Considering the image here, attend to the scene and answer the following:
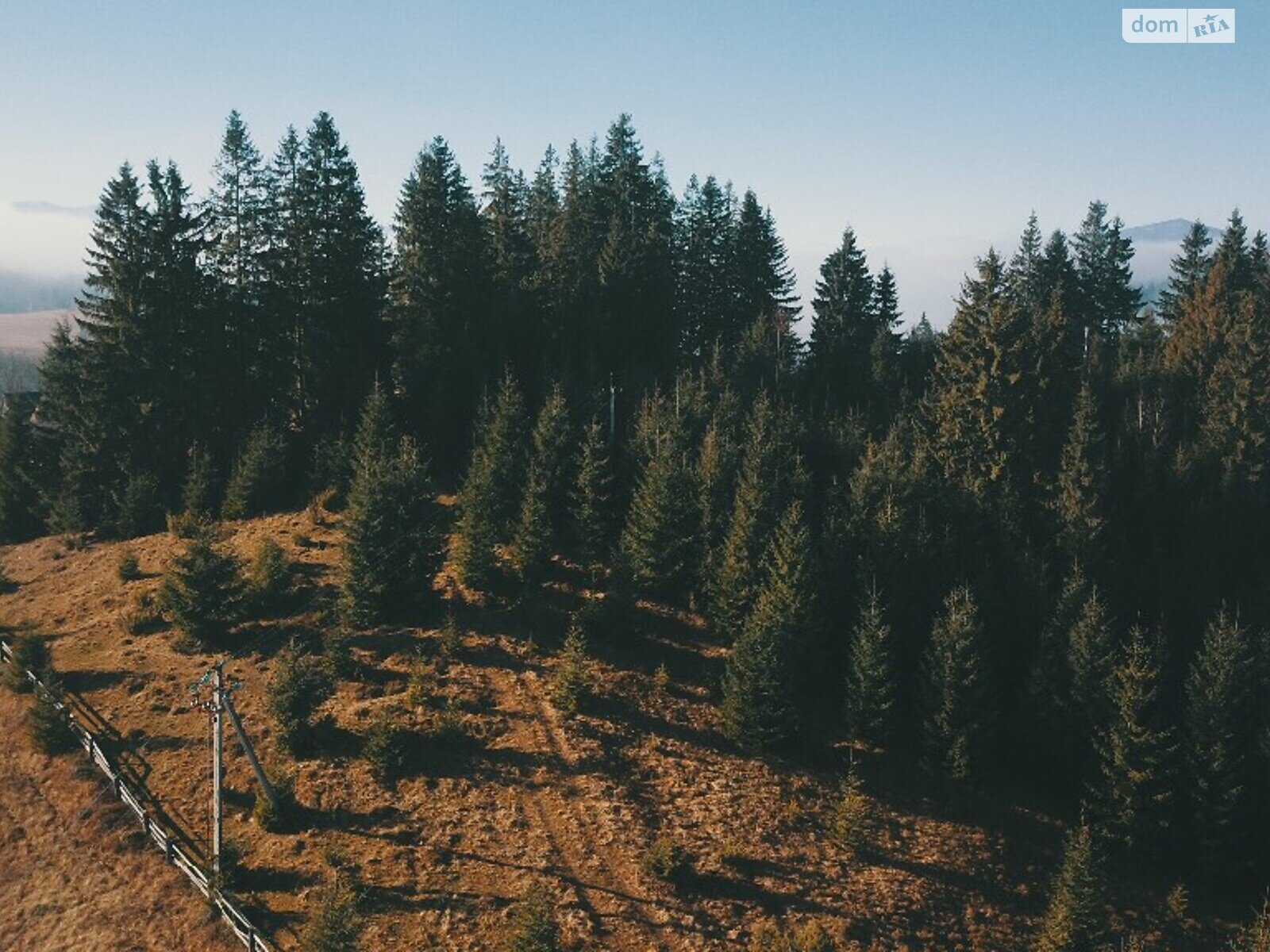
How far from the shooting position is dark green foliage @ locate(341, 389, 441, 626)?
38500mm

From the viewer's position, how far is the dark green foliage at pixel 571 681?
3519 centimetres

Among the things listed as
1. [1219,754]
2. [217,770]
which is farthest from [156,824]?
[1219,754]

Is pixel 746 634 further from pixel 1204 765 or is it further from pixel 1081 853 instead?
pixel 1204 765

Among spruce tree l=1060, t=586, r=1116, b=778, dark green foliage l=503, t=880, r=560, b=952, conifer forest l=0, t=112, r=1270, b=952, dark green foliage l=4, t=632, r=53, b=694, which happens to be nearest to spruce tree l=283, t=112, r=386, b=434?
conifer forest l=0, t=112, r=1270, b=952

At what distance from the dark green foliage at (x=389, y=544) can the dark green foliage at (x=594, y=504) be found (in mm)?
6893

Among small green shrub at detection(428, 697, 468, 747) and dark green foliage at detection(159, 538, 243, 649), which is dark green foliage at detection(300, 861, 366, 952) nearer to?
small green shrub at detection(428, 697, 468, 747)

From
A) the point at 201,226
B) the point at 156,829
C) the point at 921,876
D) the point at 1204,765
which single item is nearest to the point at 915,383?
the point at 1204,765

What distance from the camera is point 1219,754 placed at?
31844mm

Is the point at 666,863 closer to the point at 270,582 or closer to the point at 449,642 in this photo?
the point at 449,642

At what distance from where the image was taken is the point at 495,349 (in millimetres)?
57938

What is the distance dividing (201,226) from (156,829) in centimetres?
3958

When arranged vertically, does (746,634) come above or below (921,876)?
above

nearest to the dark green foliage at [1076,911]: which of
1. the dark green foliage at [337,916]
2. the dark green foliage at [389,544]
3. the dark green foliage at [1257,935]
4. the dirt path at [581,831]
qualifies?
the dark green foliage at [1257,935]

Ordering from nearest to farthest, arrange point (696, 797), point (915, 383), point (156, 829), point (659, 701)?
1. point (156, 829)
2. point (696, 797)
3. point (659, 701)
4. point (915, 383)
